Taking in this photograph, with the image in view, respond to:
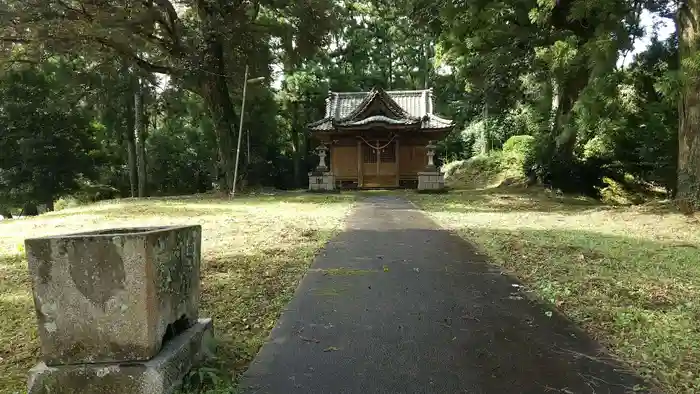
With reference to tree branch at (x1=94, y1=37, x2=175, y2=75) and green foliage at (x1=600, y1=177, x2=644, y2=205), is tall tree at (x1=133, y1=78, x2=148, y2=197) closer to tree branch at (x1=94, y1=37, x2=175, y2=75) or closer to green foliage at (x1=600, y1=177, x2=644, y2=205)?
tree branch at (x1=94, y1=37, x2=175, y2=75)

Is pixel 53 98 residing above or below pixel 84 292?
above

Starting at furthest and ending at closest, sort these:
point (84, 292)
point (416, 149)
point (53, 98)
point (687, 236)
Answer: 1. point (416, 149)
2. point (53, 98)
3. point (687, 236)
4. point (84, 292)

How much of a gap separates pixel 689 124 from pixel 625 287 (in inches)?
A: 281

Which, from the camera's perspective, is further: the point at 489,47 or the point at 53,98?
the point at 53,98

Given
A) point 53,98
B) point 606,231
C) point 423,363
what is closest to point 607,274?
point 423,363

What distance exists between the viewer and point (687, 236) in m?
7.65

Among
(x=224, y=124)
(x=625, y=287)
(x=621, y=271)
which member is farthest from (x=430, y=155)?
(x=625, y=287)

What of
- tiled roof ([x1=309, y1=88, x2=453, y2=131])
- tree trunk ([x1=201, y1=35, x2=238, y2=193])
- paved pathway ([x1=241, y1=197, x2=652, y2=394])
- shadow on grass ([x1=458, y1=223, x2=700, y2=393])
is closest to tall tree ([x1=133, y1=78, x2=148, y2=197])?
tree trunk ([x1=201, y1=35, x2=238, y2=193])

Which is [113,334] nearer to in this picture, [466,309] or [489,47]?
[466,309]

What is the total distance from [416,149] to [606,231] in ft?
50.1

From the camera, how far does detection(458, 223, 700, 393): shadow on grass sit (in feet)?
9.69

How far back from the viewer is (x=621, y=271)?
5105mm

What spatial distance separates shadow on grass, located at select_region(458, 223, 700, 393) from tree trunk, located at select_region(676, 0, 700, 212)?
3.42 m

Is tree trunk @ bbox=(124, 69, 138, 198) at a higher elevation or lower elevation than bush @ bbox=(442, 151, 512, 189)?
higher
